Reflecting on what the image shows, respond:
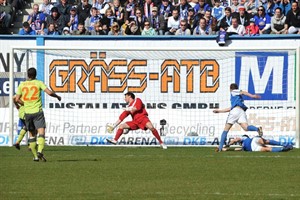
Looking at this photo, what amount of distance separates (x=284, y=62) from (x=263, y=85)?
0.95 meters

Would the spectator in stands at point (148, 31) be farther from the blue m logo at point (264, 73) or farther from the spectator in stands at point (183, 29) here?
the blue m logo at point (264, 73)

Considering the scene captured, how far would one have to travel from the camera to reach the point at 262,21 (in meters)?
31.9

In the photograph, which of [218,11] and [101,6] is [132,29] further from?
[218,11]

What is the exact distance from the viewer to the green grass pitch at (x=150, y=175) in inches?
614

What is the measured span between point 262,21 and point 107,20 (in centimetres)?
521

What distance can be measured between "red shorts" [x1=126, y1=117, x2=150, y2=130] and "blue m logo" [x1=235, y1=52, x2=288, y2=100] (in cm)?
376

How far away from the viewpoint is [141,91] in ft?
100

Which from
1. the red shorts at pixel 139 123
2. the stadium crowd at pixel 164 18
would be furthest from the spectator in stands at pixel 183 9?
the red shorts at pixel 139 123

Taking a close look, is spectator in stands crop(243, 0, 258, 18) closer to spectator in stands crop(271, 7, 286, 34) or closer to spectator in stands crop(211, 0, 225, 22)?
spectator in stands crop(211, 0, 225, 22)

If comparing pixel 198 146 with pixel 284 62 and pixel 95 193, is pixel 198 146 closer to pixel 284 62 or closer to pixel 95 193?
pixel 284 62

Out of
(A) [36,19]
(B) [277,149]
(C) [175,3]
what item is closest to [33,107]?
(B) [277,149]

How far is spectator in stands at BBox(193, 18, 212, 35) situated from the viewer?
31.7 m

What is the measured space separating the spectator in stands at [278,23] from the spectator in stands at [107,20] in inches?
214

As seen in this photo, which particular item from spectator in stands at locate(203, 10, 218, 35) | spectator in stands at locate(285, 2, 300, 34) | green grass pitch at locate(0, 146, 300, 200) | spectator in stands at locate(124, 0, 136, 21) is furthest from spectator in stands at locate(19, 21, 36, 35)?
spectator in stands at locate(285, 2, 300, 34)
